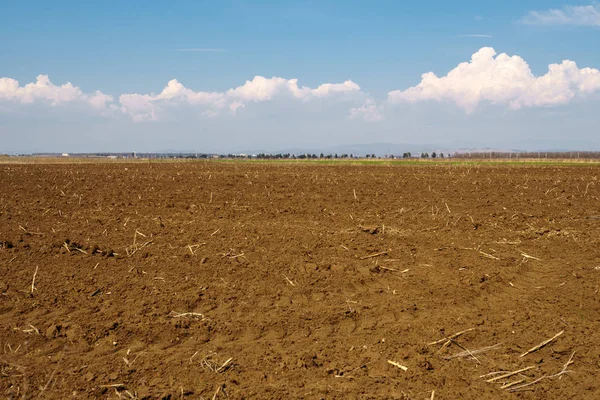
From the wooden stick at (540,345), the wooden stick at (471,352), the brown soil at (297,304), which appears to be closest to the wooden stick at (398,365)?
the brown soil at (297,304)

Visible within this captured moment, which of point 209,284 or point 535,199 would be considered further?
point 535,199

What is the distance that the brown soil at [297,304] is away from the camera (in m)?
6.19

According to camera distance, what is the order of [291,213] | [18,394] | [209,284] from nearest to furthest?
[18,394] < [209,284] < [291,213]

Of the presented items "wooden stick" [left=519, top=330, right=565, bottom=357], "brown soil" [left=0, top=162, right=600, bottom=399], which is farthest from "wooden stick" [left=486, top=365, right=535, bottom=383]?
"wooden stick" [left=519, top=330, right=565, bottom=357]

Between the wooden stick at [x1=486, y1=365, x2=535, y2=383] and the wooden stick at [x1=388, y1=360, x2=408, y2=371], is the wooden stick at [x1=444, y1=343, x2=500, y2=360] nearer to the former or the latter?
the wooden stick at [x1=486, y1=365, x2=535, y2=383]

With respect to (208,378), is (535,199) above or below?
above

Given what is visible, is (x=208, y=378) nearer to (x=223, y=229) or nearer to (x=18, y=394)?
(x=18, y=394)

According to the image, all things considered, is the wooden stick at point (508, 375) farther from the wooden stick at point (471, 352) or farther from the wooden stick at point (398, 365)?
the wooden stick at point (398, 365)

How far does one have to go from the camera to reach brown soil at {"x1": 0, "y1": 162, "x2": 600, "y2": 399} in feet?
20.3

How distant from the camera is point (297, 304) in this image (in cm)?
828

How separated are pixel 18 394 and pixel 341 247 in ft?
21.7

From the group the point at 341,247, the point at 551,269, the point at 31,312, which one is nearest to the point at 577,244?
the point at 551,269

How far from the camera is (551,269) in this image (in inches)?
390

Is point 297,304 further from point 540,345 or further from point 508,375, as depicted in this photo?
point 540,345
